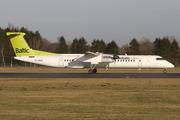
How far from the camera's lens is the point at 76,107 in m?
9.80

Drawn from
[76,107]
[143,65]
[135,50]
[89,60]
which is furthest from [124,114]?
[135,50]

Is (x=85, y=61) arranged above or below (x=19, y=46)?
→ below

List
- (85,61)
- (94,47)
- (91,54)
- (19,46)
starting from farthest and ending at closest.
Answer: (94,47), (19,46), (85,61), (91,54)

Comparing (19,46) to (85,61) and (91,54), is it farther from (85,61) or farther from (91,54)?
(91,54)

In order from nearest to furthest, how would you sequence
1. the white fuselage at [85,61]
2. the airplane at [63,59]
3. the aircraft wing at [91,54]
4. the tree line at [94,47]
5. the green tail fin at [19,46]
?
the aircraft wing at [91,54]
the white fuselage at [85,61]
the airplane at [63,59]
the green tail fin at [19,46]
the tree line at [94,47]

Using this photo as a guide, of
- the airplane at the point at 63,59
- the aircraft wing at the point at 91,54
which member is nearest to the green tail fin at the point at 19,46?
the airplane at the point at 63,59

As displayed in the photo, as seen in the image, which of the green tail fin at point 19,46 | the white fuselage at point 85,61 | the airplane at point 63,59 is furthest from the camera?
the green tail fin at point 19,46

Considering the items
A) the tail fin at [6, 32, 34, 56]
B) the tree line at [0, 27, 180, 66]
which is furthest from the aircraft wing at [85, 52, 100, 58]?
the tree line at [0, 27, 180, 66]

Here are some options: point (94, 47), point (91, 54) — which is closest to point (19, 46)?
point (91, 54)

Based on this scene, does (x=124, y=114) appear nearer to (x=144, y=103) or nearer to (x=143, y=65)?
(x=144, y=103)

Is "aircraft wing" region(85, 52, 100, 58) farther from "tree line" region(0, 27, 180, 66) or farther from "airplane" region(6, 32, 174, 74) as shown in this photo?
"tree line" region(0, 27, 180, 66)

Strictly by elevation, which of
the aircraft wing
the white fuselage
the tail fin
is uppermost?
the tail fin

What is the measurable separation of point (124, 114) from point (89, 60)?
23070 millimetres

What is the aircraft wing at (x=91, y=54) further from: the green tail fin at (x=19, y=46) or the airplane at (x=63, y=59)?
the green tail fin at (x=19, y=46)
